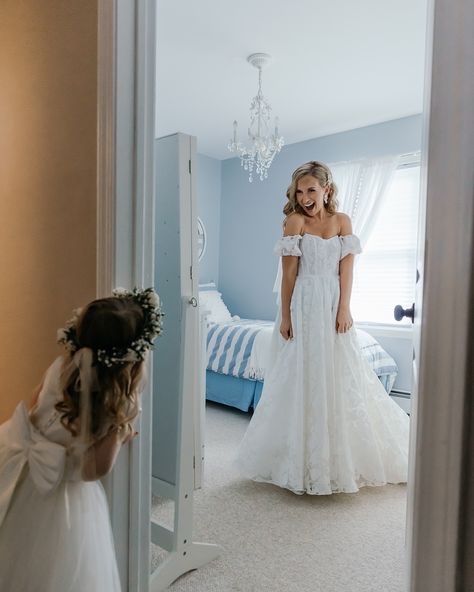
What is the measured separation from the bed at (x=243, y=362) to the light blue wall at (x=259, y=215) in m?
1.25

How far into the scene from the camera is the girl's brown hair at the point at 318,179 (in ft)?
8.19

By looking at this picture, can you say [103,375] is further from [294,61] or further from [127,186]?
Answer: [294,61]

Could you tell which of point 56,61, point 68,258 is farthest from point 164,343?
point 56,61

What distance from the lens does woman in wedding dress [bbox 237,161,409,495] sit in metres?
2.28

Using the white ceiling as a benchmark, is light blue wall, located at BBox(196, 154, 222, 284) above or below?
below

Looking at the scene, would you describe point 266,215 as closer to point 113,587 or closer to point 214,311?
point 214,311

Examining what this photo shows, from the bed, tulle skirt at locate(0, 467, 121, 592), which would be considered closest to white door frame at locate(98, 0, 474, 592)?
tulle skirt at locate(0, 467, 121, 592)

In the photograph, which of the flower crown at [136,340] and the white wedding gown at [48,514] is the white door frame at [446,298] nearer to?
the flower crown at [136,340]

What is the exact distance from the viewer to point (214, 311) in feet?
15.9

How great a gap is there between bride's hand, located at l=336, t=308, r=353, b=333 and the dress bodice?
0.70ft

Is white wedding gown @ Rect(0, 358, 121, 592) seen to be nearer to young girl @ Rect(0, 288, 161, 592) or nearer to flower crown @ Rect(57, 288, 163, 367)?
young girl @ Rect(0, 288, 161, 592)

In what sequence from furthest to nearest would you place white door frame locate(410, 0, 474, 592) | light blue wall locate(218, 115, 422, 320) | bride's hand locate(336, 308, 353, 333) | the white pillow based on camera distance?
the white pillow < light blue wall locate(218, 115, 422, 320) < bride's hand locate(336, 308, 353, 333) < white door frame locate(410, 0, 474, 592)

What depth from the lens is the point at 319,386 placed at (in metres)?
2.33

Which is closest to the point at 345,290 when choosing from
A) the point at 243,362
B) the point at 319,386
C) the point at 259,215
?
the point at 319,386
